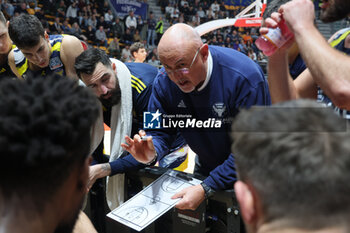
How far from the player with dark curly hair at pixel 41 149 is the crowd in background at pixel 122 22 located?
8.64m

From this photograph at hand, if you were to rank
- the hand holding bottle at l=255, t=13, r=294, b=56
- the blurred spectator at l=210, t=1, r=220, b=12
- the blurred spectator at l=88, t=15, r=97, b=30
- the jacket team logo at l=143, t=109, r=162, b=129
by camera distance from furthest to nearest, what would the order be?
the blurred spectator at l=88, t=15, r=97, b=30, the blurred spectator at l=210, t=1, r=220, b=12, the jacket team logo at l=143, t=109, r=162, b=129, the hand holding bottle at l=255, t=13, r=294, b=56

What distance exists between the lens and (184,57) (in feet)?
6.56

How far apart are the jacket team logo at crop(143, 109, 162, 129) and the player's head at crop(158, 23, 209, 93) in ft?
1.02

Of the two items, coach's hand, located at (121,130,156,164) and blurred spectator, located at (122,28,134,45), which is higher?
coach's hand, located at (121,130,156,164)

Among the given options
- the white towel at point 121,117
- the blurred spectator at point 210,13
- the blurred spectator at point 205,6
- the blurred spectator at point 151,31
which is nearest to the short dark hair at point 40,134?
the white towel at point 121,117

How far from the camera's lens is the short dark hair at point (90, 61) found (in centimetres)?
251

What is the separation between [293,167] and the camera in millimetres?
647

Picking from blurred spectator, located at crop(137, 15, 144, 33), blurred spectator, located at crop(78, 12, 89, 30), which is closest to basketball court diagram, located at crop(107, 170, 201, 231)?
blurred spectator, located at crop(78, 12, 89, 30)

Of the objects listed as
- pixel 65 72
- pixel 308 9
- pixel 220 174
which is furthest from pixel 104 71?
pixel 308 9

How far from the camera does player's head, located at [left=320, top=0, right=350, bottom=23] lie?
1247 mm

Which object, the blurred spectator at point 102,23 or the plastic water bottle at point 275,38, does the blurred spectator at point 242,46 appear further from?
the plastic water bottle at point 275,38

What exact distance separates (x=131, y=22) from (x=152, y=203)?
14.2m

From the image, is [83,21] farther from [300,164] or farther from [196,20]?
[300,164]

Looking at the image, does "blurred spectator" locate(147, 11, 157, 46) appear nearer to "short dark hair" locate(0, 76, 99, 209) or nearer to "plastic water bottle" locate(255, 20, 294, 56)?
"plastic water bottle" locate(255, 20, 294, 56)
